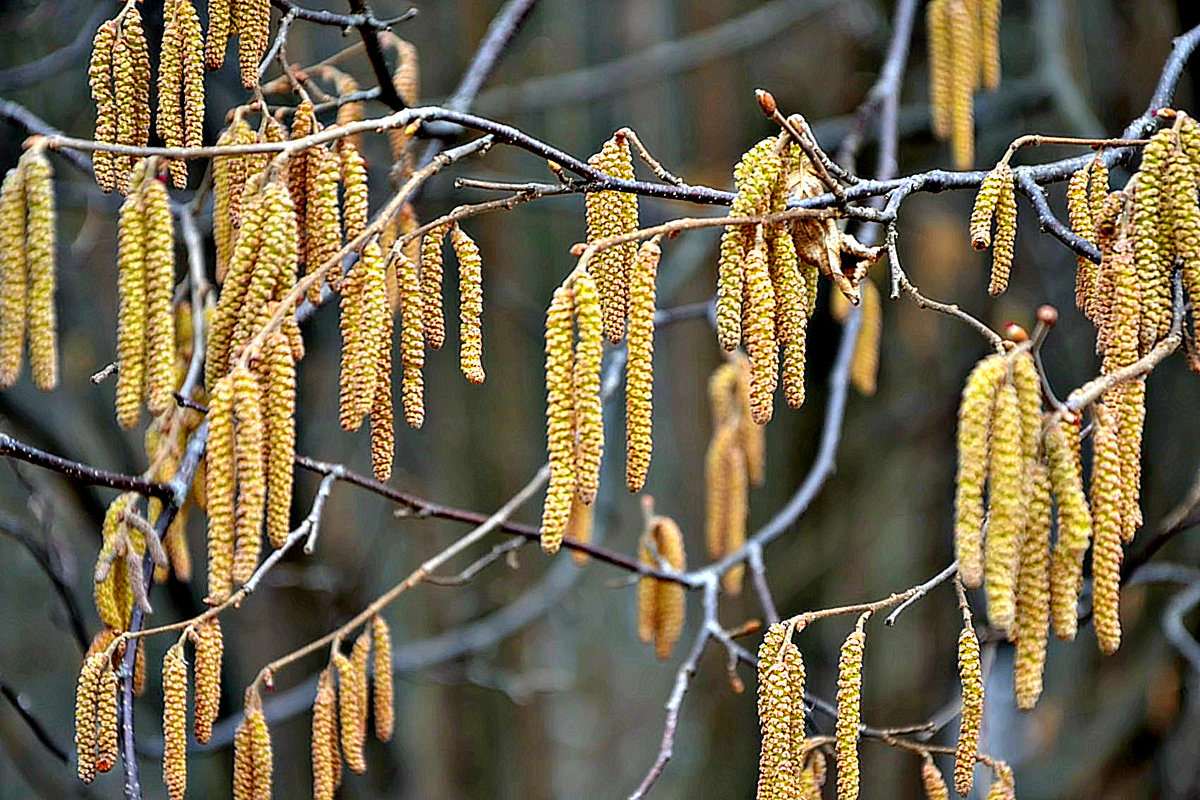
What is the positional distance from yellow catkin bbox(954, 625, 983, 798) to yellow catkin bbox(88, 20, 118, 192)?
2.22ft

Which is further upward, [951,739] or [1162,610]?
[1162,610]

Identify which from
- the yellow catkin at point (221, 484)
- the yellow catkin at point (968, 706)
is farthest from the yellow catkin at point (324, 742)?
the yellow catkin at point (968, 706)

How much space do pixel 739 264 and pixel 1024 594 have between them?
276mm

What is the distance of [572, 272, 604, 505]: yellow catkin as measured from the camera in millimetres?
767

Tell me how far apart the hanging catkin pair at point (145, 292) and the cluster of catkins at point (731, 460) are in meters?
0.79

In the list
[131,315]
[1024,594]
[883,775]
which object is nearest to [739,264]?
[1024,594]

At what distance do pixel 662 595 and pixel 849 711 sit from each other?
0.63m

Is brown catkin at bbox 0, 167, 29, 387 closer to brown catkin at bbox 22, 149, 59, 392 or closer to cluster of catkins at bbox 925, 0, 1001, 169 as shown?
brown catkin at bbox 22, 149, 59, 392

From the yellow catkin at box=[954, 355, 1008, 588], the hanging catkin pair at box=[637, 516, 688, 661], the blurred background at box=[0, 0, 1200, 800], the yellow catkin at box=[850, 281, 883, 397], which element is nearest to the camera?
the yellow catkin at box=[954, 355, 1008, 588]

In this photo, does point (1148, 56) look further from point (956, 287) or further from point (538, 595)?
point (538, 595)

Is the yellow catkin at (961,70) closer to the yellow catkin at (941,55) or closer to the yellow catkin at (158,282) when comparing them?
the yellow catkin at (941,55)

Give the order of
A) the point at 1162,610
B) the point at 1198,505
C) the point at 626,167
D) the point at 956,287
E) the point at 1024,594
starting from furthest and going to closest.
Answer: the point at 956,287 → the point at 1162,610 → the point at 1198,505 → the point at 626,167 → the point at 1024,594

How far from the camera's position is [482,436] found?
2709 millimetres

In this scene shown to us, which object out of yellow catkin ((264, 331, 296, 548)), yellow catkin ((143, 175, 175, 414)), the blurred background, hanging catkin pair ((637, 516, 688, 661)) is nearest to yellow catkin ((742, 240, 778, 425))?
yellow catkin ((264, 331, 296, 548))
